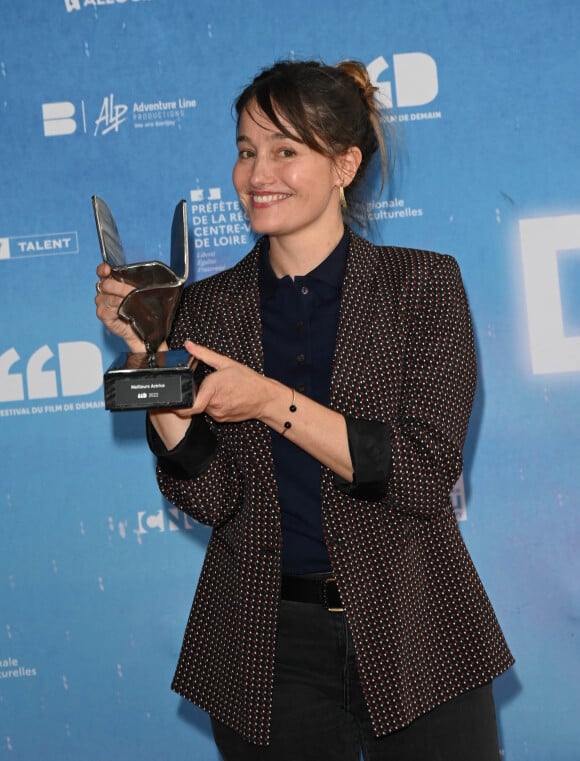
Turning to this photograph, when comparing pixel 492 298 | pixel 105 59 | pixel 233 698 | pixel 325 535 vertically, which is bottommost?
pixel 233 698

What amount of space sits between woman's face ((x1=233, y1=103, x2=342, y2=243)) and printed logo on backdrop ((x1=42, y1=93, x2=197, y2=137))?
95 centimetres

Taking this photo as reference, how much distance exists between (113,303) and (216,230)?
1038 millimetres

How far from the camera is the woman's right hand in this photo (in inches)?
54.2

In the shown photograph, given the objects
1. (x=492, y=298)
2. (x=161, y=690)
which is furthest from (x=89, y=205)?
(x=161, y=690)

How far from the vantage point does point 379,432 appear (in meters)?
1.33

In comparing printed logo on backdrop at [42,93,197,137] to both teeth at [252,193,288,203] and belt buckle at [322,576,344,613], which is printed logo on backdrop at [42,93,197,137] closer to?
teeth at [252,193,288,203]

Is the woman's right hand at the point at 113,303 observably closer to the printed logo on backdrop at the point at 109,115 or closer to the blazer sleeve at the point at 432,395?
the blazer sleeve at the point at 432,395

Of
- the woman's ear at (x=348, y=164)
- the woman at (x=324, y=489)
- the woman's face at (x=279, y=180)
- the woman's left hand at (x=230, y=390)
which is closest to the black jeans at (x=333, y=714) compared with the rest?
the woman at (x=324, y=489)

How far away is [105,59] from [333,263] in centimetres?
118

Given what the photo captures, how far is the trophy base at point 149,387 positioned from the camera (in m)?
1.24

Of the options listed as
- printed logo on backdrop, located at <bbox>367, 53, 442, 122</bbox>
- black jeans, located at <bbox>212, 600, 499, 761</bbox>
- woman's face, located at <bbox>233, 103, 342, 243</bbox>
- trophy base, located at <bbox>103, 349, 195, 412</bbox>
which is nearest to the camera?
trophy base, located at <bbox>103, 349, 195, 412</bbox>

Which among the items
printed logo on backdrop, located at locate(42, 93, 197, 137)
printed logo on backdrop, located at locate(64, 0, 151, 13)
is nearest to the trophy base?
printed logo on backdrop, located at locate(42, 93, 197, 137)

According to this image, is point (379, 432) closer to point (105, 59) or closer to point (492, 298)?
point (492, 298)

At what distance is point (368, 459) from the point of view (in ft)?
4.31
